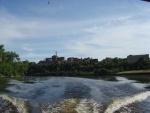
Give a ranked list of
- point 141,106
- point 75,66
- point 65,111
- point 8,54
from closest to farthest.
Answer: point 65,111 → point 141,106 → point 8,54 → point 75,66

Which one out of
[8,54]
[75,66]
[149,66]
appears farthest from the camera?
[75,66]

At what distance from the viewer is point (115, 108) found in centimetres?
1680

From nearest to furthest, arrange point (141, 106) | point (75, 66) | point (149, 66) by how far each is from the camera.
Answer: point (141, 106) < point (149, 66) < point (75, 66)

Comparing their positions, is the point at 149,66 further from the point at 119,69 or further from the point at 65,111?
the point at 65,111

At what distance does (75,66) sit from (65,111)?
119 metres

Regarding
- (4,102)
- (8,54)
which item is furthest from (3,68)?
(4,102)

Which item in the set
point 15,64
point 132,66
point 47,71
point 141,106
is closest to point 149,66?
point 132,66

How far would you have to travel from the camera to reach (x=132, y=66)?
102 meters

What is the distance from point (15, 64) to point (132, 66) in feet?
123

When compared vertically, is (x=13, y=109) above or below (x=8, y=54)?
below

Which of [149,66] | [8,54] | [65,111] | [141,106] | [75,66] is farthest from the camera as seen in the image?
[75,66]

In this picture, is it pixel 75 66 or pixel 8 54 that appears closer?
pixel 8 54

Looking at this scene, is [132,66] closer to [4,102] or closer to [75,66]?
[75,66]

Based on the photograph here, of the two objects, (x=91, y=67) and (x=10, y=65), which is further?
(x=91, y=67)
